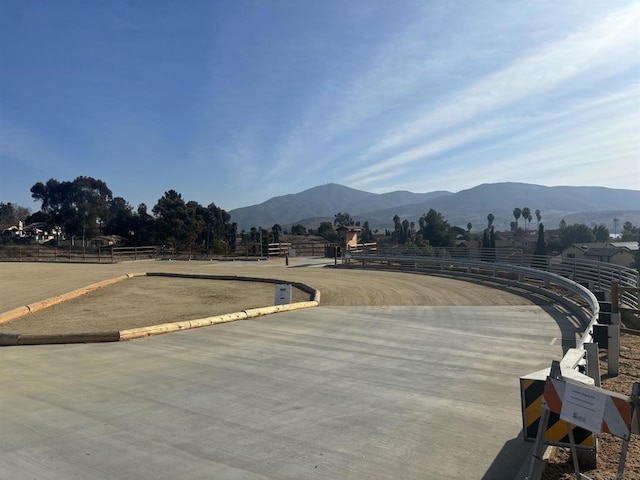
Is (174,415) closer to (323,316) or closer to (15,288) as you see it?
(323,316)

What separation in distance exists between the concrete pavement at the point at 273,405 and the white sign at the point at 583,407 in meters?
1.18

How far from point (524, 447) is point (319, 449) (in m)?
2.04

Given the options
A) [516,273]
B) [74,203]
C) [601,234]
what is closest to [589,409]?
[516,273]

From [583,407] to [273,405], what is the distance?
3.63 metres

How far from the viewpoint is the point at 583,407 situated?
3064mm

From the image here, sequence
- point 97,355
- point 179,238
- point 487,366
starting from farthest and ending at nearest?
point 179,238, point 97,355, point 487,366

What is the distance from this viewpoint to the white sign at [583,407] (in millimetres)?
2957

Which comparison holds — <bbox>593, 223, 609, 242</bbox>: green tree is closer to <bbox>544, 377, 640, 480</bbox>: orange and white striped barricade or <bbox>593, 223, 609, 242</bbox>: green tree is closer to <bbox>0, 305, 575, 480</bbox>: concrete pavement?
<bbox>0, 305, 575, 480</bbox>: concrete pavement

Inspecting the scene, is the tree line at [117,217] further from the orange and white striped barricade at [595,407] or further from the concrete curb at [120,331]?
the orange and white striped barricade at [595,407]

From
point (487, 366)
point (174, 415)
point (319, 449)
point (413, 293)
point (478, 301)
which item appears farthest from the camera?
point (413, 293)

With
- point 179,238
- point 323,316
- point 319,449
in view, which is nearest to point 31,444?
point 319,449

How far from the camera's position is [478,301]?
14891 mm

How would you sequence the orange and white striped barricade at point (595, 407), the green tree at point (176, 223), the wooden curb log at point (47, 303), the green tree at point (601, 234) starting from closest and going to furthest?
1. the orange and white striped barricade at point (595, 407)
2. the wooden curb log at point (47, 303)
3. the green tree at point (176, 223)
4. the green tree at point (601, 234)

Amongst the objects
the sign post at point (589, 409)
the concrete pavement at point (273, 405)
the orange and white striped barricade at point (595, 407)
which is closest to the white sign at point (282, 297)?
the concrete pavement at point (273, 405)
